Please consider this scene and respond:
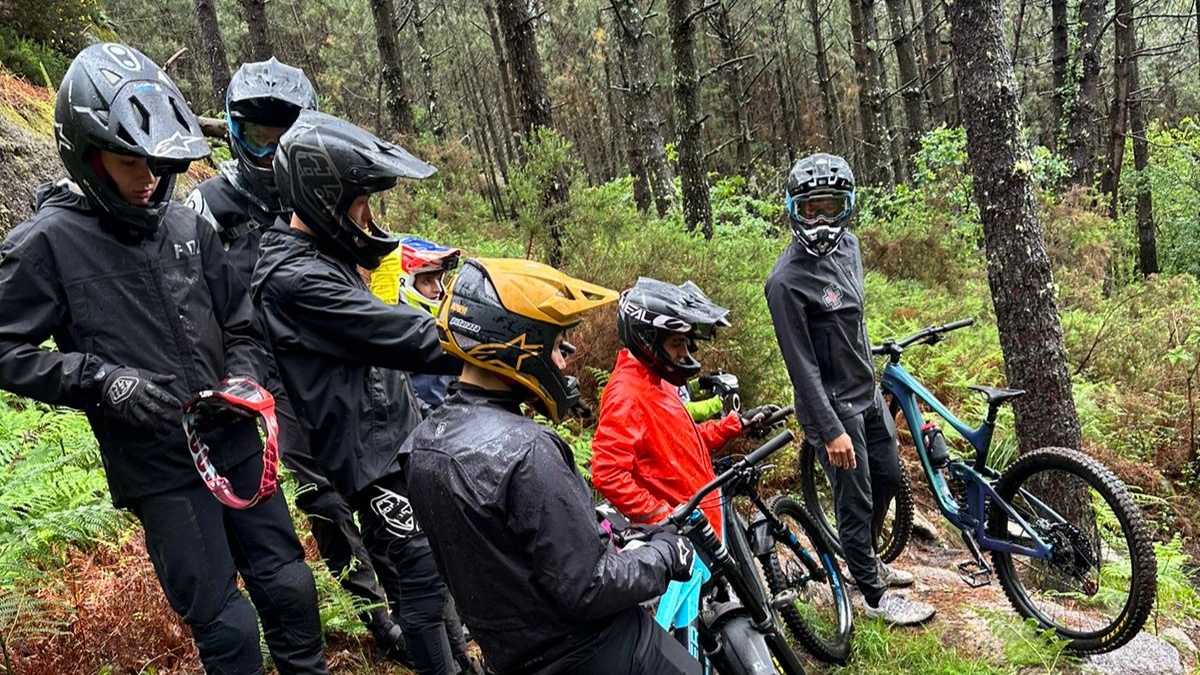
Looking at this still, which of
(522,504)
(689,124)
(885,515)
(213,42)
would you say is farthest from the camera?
(213,42)

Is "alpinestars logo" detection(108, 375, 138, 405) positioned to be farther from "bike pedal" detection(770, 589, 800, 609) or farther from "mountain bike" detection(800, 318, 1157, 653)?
"mountain bike" detection(800, 318, 1157, 653)

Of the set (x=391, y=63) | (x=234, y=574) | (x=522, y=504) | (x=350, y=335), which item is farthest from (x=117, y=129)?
(x=391, y=63)

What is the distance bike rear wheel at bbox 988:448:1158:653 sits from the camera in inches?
151

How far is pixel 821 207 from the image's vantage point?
14.6ft

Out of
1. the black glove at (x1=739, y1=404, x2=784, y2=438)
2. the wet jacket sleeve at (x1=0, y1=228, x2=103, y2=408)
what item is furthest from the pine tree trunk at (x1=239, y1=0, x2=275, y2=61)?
the black glove at (x1=739, y1=404, x2=784, y2=438)

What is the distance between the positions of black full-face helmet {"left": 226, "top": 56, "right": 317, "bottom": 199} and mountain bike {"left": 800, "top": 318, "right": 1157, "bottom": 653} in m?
3.65

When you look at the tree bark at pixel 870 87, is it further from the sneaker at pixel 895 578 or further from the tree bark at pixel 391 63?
the sneaker at pixel 895 578

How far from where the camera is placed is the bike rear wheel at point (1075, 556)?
12.6 feet

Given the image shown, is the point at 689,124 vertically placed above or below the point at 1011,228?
above

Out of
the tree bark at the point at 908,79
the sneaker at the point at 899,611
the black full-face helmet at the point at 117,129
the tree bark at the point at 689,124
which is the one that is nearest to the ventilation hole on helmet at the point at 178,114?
the black full-face helmet at the point at 117,129

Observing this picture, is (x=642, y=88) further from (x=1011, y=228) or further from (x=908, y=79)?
(x=908, y=79)

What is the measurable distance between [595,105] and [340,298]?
3772 cm

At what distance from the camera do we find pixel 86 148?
9.44 ft

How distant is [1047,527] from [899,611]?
993mm
